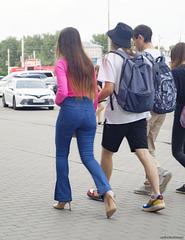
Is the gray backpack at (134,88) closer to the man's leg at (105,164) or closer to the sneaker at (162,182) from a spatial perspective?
the man's leg at (105,164)

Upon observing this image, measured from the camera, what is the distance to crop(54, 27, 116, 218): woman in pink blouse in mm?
4938

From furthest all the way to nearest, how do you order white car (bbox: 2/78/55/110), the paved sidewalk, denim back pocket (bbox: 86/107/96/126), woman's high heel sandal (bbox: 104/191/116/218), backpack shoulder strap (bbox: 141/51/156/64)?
white car (bbox: 2/78/55/110) < backpack shoulder strap (bbox: 141/51/156/64) < denim back pocket (bbox: 86/107/96/126) < woman's high heel sandal (bbox: 104/191/116/218) < the paved sidewalk

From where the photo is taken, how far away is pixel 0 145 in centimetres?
1052

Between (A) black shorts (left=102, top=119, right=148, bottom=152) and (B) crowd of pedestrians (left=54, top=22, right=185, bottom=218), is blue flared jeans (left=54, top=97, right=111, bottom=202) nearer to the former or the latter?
(B) crowd of pedestrians (left=54, top=22, right=185, bottom=218)

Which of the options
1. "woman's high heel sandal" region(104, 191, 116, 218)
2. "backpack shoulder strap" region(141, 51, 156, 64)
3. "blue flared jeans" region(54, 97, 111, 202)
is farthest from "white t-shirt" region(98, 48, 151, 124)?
"woman's high heel sandal" region(104, 191, 116, 218)

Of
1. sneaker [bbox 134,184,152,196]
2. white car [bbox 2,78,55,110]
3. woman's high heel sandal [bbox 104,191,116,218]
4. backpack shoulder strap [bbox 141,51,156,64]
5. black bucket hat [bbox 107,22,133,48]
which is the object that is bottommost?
white car [bbox 2,78,55,110]

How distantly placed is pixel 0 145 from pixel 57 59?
570cm

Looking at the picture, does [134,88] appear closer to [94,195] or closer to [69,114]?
[69,114]

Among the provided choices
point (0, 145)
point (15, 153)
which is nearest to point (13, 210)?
point (15, 153)

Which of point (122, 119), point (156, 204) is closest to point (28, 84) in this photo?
point (122, 119)

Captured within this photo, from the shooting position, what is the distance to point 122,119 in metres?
5.18

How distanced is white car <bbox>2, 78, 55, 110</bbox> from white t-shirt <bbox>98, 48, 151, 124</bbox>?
16.7 meters

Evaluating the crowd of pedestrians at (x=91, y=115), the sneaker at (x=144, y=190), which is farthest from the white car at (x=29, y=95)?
the crowd of pedestrians at (x=91, y=115)

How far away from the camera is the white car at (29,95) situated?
71.5ft
